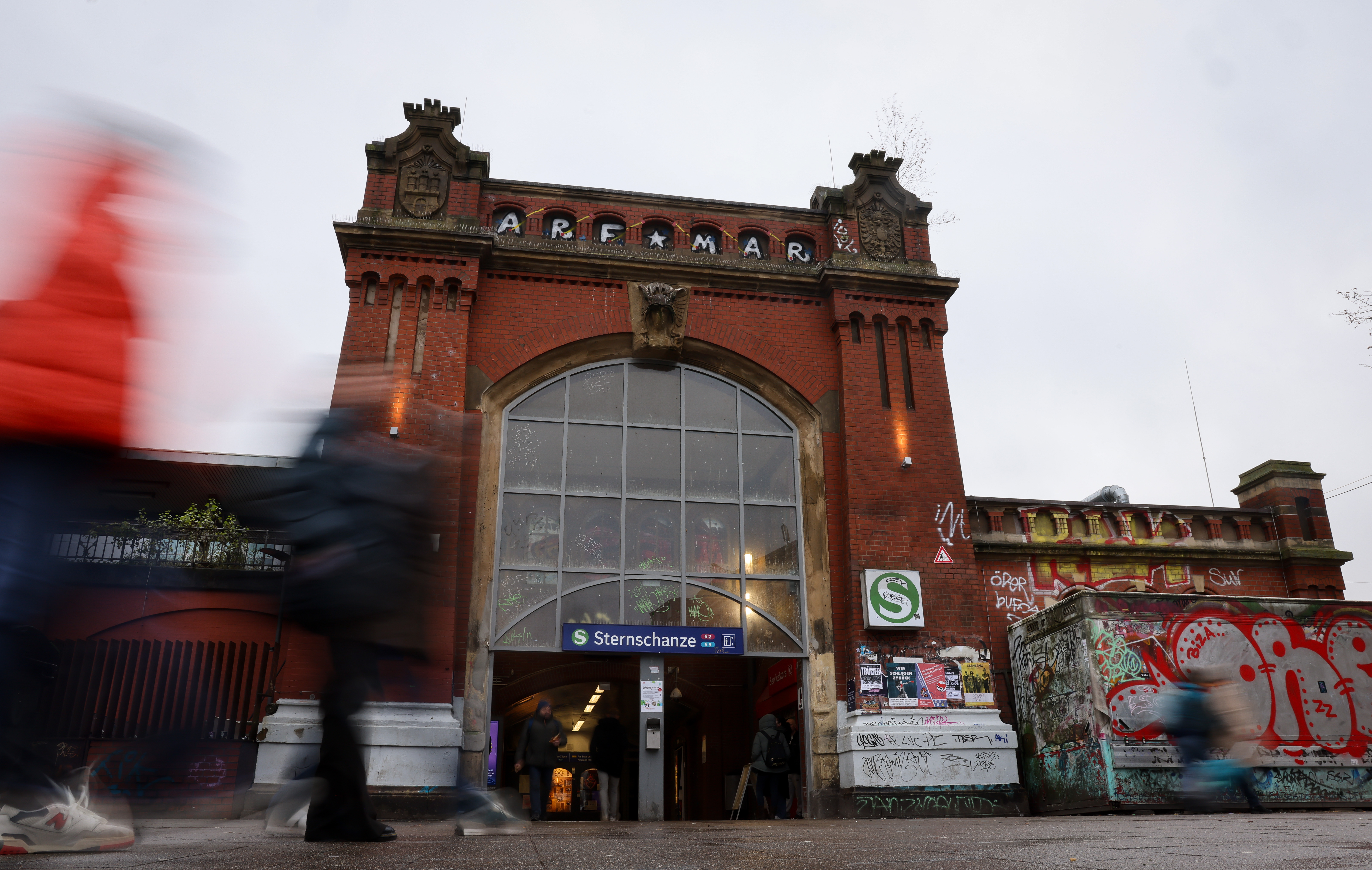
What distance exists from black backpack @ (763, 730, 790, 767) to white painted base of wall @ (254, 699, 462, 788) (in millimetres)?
3790

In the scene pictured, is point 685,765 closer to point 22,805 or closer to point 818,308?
point 818,308

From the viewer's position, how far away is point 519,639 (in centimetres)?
1154

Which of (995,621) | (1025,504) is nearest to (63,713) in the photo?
(995,621)

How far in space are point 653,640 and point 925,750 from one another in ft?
12.3

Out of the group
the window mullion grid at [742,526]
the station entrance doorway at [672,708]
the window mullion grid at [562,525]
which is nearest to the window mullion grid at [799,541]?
the station entrance doorway at [672,708]

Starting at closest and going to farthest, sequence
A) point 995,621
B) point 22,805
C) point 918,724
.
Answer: point 22,805
point 918,724
point 995,621

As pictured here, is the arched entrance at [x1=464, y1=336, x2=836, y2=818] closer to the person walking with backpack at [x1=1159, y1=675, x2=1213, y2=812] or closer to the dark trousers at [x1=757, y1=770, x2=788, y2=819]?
the dark trousers at [x1=757, y1=770, x2=788, y2=819]

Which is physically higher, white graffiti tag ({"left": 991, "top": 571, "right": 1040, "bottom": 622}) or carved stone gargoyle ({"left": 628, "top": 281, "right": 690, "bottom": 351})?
carved stone gargoyle ({"left": 628, "top": 281, "right": 690, "bottom": 351})

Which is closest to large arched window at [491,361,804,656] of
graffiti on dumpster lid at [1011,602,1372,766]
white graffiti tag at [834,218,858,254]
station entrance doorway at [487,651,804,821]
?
station entrance doorway at [487,651,804,821]

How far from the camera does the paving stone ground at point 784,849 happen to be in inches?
109

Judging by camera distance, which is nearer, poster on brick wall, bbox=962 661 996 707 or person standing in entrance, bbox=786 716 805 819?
poster on brick wall, bbox=962 661 996 707

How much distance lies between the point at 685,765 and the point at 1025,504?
31.6ft

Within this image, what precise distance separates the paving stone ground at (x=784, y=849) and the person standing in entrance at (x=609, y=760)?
6100 mm

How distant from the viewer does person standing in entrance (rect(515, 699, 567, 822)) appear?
10.7 meters
